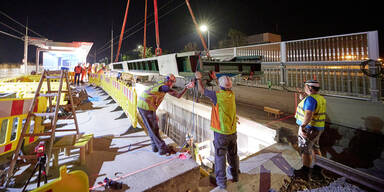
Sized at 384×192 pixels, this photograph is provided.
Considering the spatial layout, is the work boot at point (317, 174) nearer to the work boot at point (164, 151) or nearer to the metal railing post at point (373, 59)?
the work boot at point (164, 151)

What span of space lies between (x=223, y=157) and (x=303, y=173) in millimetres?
1648

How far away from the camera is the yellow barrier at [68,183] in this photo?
1.34 m

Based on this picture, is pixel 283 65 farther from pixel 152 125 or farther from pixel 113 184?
pixel 113 184

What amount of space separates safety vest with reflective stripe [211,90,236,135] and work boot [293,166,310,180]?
60.4 inches

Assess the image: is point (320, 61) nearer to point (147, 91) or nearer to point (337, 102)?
point (337, 102)

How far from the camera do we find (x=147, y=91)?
3.69 metres

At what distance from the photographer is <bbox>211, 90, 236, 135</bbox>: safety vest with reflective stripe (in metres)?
2.67

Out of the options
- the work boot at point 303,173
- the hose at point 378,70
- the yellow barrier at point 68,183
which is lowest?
the work boot at point 303,173

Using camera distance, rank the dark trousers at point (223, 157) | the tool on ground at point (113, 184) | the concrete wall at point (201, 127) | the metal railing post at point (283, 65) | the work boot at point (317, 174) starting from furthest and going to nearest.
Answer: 1. the metal railing post at point (283, 65)
2. the concrete wall at point (201, 127)
3. the work boot at point (317, 174)
4. the dark trousers at point (223, 157)
5. the tool on ground at point (113, 184)

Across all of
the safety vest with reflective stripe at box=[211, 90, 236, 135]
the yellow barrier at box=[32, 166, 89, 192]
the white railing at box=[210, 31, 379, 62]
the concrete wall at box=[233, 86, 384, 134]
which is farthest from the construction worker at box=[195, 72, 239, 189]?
the concrete wall at box=[233, 86, 384, 134]

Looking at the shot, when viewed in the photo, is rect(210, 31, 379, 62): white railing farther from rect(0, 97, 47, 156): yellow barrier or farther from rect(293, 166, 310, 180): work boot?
rect(0, 97, 47, 156): yellow barrier

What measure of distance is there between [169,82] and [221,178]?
215 centimetres

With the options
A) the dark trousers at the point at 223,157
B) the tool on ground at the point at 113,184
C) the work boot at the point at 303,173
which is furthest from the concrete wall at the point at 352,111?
the tool on ground at the point at 113,184

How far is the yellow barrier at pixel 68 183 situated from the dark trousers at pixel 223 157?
183 cm
